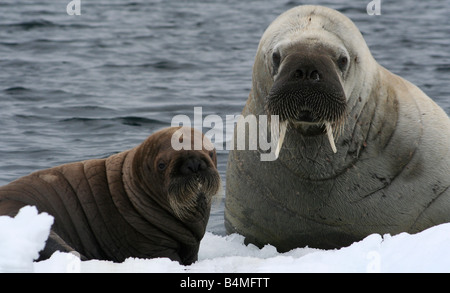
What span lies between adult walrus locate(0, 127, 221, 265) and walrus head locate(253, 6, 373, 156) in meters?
0.66

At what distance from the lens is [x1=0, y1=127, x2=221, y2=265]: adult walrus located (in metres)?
6.46

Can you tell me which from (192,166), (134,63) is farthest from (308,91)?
(134,63)

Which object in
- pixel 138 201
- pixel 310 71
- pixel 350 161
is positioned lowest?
pixel 138 201

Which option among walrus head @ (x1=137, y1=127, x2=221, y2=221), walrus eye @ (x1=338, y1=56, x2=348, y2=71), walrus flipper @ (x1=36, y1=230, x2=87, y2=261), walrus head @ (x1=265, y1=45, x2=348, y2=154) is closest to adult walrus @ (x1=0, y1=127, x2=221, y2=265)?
walrus head @ (x1=137, y1=127, x2=221, y2=221)

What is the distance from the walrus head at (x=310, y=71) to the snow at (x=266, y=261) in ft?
3.22

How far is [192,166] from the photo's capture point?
21.0 ft

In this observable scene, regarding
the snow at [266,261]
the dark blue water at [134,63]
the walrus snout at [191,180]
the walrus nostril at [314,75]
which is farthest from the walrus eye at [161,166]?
the dark blue water at [134,63]

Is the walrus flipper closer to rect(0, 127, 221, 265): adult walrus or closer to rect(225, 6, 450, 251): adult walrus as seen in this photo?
rect(0, 127, 221, 265): adult walrus

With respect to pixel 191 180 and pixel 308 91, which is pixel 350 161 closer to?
pixel 308 91

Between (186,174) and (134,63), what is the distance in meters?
11.3

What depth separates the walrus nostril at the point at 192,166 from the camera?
641 cm

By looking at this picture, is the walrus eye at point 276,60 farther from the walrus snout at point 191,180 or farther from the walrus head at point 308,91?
the walrus snout at point 191,180

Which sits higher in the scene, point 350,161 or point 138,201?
point 350,161

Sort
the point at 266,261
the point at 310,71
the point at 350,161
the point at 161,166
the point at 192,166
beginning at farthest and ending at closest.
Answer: the point at 350,161, the point at 161,166, the point at 192,166, the point at 310,71, the point at 266,261
